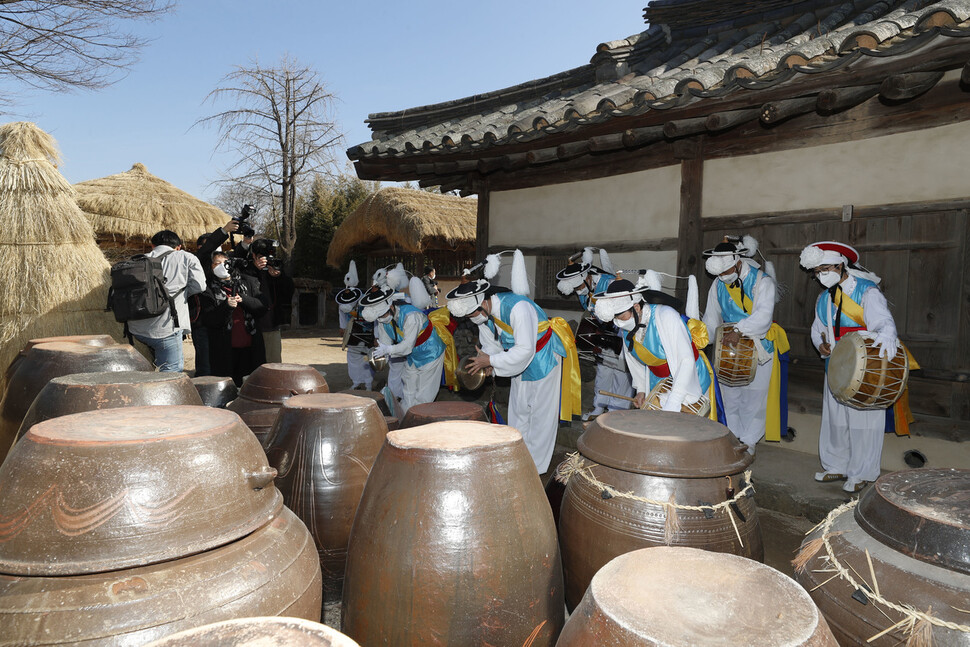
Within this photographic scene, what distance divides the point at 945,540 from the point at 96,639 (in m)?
2.16

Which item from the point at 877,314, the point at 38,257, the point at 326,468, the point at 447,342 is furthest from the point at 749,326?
the point at 38,257

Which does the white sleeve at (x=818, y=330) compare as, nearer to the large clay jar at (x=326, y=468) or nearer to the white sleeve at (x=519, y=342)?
the white sleeve at (x=519, y=342)

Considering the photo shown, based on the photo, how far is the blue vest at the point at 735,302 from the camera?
198 inches

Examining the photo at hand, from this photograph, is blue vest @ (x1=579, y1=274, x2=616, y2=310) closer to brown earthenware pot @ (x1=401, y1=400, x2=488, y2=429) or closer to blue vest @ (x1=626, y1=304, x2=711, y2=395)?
blue vest @ (x1=626, y1=304, x2=711, y2=395)

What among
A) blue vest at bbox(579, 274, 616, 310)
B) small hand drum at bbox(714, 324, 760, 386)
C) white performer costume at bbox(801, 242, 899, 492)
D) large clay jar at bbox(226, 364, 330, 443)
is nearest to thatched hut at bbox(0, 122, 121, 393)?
large clay jar at bbox(226, 364, 330, 443)

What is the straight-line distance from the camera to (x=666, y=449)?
2.34 meters

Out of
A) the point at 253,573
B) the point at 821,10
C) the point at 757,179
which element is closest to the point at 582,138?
the point at 757,179

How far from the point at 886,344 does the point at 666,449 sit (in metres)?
2.60

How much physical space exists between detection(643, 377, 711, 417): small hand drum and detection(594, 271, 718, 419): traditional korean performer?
34 millimetres

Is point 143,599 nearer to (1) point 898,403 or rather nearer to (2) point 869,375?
(2) point 869,375

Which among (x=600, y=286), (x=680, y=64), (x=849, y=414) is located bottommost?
(x=849, y=414)

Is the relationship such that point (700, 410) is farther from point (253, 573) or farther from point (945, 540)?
point (253, 573)

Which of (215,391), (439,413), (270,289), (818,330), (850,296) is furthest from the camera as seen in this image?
(270,289)

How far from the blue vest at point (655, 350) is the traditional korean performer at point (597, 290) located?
1.62 m
